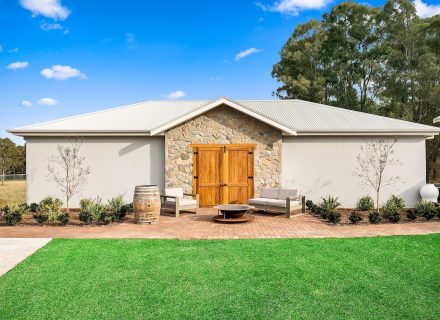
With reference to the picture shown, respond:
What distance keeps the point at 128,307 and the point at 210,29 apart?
1869 cm

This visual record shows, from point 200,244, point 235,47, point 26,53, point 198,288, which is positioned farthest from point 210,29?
point 198,288

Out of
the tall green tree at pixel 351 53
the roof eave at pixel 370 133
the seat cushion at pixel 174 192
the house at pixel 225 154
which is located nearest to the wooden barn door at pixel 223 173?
the house at pixel 225 154

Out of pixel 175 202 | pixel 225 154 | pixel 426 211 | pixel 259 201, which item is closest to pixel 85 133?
pixel 175 202

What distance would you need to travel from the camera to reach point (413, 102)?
1020 inches

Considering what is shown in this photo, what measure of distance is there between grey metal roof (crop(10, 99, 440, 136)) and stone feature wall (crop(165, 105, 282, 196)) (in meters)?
0.57

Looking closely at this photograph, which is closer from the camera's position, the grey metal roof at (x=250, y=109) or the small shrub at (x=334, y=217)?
the small shrub at (x=334, y=217)

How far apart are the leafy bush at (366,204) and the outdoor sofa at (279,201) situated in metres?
2.32

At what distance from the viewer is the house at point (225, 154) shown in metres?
13.0

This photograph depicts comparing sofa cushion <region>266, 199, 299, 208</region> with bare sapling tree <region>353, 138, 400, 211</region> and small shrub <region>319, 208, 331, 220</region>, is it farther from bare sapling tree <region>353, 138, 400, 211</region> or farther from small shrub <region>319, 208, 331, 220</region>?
bare sapling tree <region>353, 138, 400, 211</region>

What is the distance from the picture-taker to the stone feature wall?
13.0 metres

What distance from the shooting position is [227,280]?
17.5ft

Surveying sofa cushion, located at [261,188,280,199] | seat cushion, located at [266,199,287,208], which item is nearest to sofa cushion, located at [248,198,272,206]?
seat cushion, located at [266,199,287,208]

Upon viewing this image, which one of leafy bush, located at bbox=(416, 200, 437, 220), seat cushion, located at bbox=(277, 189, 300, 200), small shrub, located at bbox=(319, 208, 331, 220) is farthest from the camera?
seat cushion, located at bbox=(277, 189, 300, 200)

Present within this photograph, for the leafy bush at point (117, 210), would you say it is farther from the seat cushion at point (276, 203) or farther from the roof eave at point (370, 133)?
the roof eave at point (370, 133)
